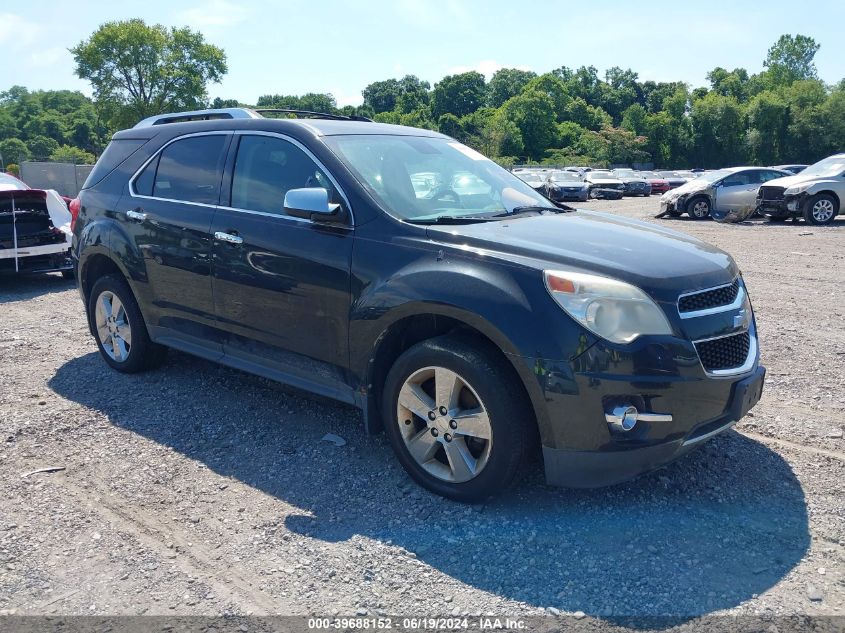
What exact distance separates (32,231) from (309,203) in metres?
7.11

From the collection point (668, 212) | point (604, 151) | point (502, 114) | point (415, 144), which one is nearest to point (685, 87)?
point (502, 114)

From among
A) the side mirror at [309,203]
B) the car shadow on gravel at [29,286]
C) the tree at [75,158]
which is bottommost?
the car shadow on gravel at [29,286]

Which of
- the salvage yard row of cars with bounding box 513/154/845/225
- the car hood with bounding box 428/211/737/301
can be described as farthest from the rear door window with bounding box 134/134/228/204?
the salvage yard row of cars with bounding box 513/154/845/225

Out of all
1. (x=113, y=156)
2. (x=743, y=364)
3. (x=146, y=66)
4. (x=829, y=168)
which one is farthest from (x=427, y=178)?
(x=146, y=66)

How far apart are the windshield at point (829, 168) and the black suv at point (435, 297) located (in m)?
16.1

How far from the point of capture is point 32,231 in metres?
9.29

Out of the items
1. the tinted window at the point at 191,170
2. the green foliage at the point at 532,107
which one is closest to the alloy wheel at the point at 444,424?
the tinted window at the point at 191,170

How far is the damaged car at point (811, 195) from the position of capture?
17.5 m

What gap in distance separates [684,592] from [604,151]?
272 ft

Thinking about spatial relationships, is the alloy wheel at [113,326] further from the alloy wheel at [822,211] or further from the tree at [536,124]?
the tree at [536,124]

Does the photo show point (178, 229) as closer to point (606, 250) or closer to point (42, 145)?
point (606, 250)

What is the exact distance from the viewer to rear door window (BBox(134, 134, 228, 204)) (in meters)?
4.68

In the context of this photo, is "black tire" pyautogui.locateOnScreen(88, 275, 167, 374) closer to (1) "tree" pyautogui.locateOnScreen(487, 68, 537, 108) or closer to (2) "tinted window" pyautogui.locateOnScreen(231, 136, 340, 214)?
(2) "tinted window" pyautogui.locateOnScreen(231, 136, 340, 214)

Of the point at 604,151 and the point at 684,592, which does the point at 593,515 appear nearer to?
the point at 684,592
